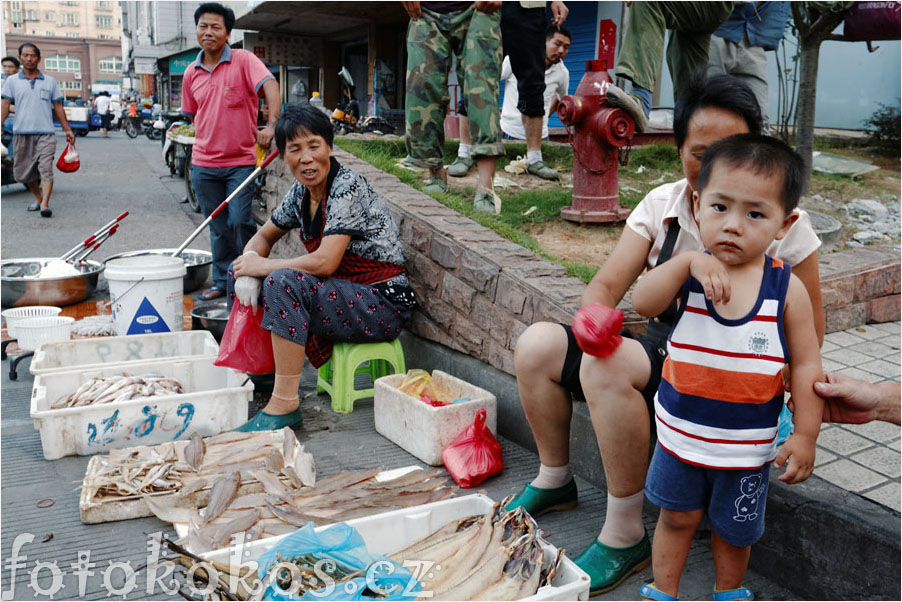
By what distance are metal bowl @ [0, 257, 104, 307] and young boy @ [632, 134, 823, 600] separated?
474 centimetres

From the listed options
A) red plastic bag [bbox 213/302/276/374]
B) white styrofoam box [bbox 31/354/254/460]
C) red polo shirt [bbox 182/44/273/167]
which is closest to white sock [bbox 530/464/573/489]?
white styrofoam box [bbox 31/354/254/460]

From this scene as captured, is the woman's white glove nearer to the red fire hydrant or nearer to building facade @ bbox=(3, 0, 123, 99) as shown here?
→ the red fire hydrant

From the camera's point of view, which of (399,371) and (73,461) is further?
(399,371)

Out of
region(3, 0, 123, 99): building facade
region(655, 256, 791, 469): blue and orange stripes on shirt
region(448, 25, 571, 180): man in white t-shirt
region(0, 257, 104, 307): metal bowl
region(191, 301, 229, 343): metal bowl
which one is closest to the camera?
region(655, 256, 791, 469): blue and orange stripes on shirt

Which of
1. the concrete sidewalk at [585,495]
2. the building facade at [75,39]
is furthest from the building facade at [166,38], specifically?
the building facade at [75,39]

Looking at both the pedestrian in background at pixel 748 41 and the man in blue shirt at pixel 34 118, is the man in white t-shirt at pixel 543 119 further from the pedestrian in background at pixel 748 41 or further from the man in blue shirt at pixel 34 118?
A: the man in blue shirt at pixel 34 118

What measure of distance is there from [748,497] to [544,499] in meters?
0.95

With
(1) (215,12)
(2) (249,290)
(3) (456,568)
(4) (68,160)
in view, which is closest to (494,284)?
(2) (249,290)

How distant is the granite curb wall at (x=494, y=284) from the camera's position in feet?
11.3

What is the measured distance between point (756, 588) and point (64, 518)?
2512mm

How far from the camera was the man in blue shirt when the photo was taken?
9406 millimetres

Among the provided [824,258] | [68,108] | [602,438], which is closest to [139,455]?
[602,438]

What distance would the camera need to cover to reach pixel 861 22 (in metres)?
7.66

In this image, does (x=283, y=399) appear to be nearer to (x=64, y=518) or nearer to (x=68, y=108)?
(x=64, y=518)
